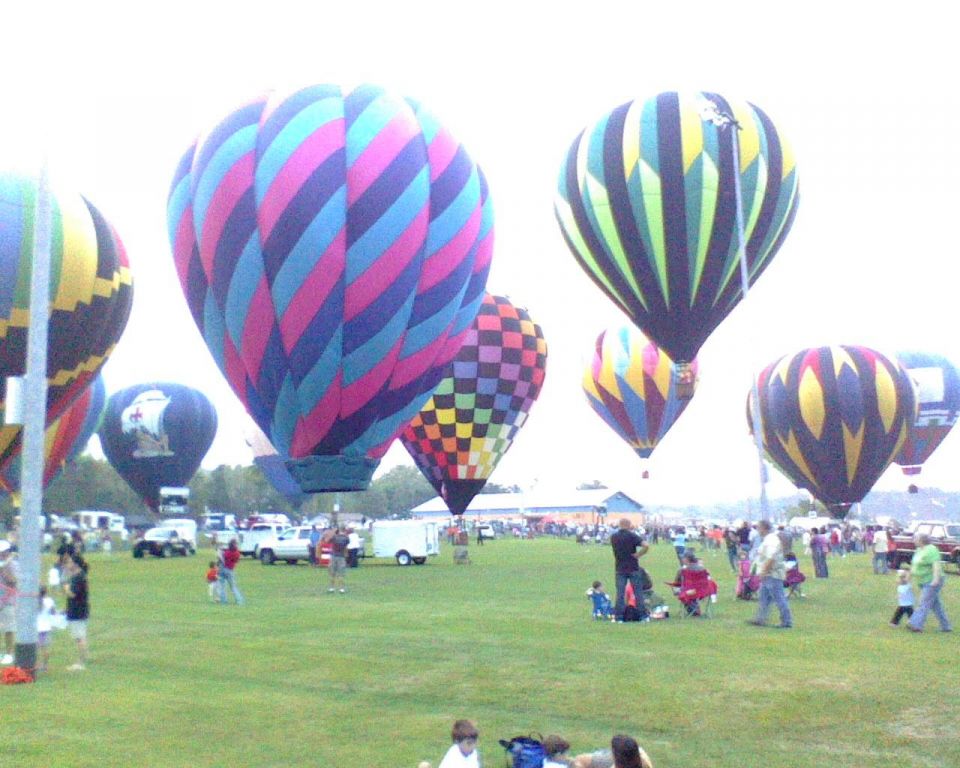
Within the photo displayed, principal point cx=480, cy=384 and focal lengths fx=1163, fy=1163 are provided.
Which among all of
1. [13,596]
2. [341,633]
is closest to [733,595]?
[341,633]

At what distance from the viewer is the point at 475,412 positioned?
124ft

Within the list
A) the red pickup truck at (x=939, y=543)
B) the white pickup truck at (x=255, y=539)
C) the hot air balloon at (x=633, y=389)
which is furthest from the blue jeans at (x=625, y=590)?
the hot air balloon at (x=633, y=389)

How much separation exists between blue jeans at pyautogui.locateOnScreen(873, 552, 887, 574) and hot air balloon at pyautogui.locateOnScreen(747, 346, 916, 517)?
10.2m

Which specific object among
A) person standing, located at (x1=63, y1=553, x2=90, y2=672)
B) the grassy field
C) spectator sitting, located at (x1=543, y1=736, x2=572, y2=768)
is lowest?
the grassy field

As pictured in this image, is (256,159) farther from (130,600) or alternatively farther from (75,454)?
(75,454)

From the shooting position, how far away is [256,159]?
23.3 metres

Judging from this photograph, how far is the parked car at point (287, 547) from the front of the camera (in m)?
37.5

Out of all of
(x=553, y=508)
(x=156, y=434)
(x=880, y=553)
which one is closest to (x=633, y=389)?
(x=156, y=434)

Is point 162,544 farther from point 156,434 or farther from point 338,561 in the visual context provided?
point 338,561

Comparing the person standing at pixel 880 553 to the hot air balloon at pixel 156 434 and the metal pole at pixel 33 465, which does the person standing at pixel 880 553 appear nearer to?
the metal pole at pixel 33 465

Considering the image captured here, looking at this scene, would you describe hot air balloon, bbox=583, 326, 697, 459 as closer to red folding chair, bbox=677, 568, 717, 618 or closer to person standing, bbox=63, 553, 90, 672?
red folding chair, bbox=677, 568, 717, 618

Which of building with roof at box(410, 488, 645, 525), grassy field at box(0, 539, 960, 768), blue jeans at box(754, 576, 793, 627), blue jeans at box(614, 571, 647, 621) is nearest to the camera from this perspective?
grassy field at box(0, 539, 960, 768)

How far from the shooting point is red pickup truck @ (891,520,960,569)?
30688 millimetres

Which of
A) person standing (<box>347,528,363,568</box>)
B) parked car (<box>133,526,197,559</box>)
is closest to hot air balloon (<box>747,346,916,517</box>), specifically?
person standing (<box>347,528,363,568</box>)
